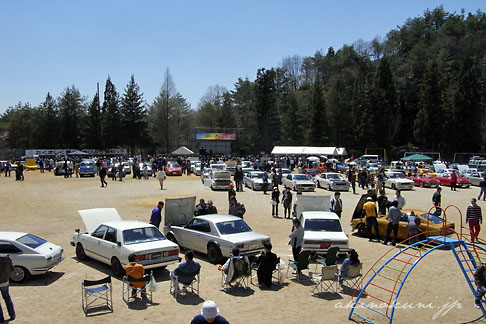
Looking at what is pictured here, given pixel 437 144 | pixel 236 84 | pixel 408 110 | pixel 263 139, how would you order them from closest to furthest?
pixel 437 144 → pixel 408 110 → pixel 263 139 → pixel 236 84

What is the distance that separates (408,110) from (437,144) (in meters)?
13.9

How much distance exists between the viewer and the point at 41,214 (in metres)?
20.2

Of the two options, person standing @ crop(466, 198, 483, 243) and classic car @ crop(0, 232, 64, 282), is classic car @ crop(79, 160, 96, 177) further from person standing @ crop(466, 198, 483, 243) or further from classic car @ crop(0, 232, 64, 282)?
person standing @ crop(466, 198, 483, 243)

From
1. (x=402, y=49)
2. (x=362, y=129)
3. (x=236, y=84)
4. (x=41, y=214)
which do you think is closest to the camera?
(x=41, y=214)

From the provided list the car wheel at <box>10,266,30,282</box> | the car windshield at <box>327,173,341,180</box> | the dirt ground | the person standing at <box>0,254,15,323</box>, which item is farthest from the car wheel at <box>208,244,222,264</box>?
the car windshield at <box>327,173,341,180</box>

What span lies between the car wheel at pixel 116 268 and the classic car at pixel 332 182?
22438mm

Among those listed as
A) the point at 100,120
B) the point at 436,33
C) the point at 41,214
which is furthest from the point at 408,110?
the point at 41,214

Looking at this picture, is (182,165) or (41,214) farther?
(182,165)

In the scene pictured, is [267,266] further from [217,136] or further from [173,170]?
[217,136]

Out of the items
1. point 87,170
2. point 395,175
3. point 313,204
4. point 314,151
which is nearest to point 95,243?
point 313,204

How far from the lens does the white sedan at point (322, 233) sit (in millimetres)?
12578

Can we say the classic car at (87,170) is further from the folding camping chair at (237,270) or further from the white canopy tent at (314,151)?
the folding camping chair at (237,270)

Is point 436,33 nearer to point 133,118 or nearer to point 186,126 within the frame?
point 186,126

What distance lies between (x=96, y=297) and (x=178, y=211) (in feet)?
20.3
